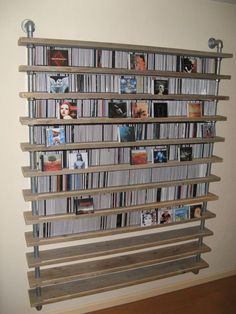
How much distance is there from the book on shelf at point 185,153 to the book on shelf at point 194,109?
0.24 meters

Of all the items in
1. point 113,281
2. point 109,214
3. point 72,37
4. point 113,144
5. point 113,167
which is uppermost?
point 72,37

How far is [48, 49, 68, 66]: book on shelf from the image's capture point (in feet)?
6.14

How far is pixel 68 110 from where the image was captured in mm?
1938

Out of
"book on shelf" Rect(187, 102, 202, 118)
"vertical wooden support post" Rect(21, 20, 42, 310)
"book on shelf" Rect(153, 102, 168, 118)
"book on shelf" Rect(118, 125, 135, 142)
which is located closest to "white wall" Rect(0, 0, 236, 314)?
"vertical wooden support post" Rect(21, 20, 42, 310)

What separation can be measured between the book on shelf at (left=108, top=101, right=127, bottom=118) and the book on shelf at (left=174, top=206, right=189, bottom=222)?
89 cm

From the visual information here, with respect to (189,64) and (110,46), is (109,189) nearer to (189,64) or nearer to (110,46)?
(110,46)

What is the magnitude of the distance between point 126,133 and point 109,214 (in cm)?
57

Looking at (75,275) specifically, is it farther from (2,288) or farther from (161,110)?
(161,110)

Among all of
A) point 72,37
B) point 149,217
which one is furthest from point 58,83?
point 149,217

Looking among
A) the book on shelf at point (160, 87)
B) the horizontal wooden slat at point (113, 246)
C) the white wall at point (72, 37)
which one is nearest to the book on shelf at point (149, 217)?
the horizontal wooden slat at point (113, 246)

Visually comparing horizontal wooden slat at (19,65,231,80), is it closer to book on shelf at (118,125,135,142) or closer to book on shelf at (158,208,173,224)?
book on shelf at (118,125,135,142)

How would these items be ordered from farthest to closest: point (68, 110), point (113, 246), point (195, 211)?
point (195, 211)
point (113, 246)
point (68, 110)

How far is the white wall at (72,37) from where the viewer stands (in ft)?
6.10

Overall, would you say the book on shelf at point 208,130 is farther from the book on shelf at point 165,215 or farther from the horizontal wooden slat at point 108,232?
the book on shelf at point 165,215
